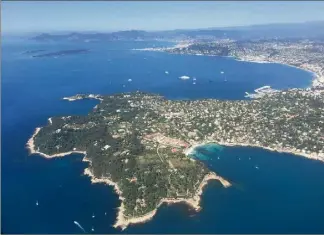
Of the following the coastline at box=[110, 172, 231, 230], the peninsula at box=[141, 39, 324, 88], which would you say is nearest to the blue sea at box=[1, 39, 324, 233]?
the coastline at box=[110, 172, 231, 230]

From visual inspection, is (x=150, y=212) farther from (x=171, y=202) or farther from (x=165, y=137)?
(x=165, y=137)

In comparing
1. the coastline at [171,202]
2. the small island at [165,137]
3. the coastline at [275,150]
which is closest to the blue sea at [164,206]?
the coastline at [171,202]

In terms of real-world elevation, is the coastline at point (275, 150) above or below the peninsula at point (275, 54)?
below

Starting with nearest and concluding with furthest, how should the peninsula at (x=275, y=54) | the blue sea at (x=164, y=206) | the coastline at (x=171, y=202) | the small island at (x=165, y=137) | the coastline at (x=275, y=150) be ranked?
the coastline at (x=171, y=202), the blue sea at (x=164, y=206), the small island at (x=165, y=137), the coastline at (x=275, y=150), the peninsula at (x=275, y=54)

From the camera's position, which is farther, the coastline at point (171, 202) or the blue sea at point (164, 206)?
the blue sea at point (164, 206)

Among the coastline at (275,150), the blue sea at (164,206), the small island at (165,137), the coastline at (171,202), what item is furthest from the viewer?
the coastline at (275,150)

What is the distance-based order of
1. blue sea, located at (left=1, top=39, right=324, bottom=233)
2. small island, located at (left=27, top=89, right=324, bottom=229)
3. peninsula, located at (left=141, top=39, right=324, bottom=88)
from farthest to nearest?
→ peninsula, located at (left=141, top=39, right=324, bottom=88) < small island, located at (left=27, top=89, right=324, bottom=229) < blue sea, located at (left=1, top=39, right=324, bottom=233)

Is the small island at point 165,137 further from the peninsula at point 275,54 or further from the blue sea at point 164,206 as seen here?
the peninsula at point 275,54

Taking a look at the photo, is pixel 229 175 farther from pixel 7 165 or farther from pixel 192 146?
pixel 7 165

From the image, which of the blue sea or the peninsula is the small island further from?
the peninsula

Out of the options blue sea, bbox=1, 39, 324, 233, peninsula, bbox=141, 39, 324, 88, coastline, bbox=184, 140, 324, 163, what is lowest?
blue sea, bbox=1, 39, 324, 233
